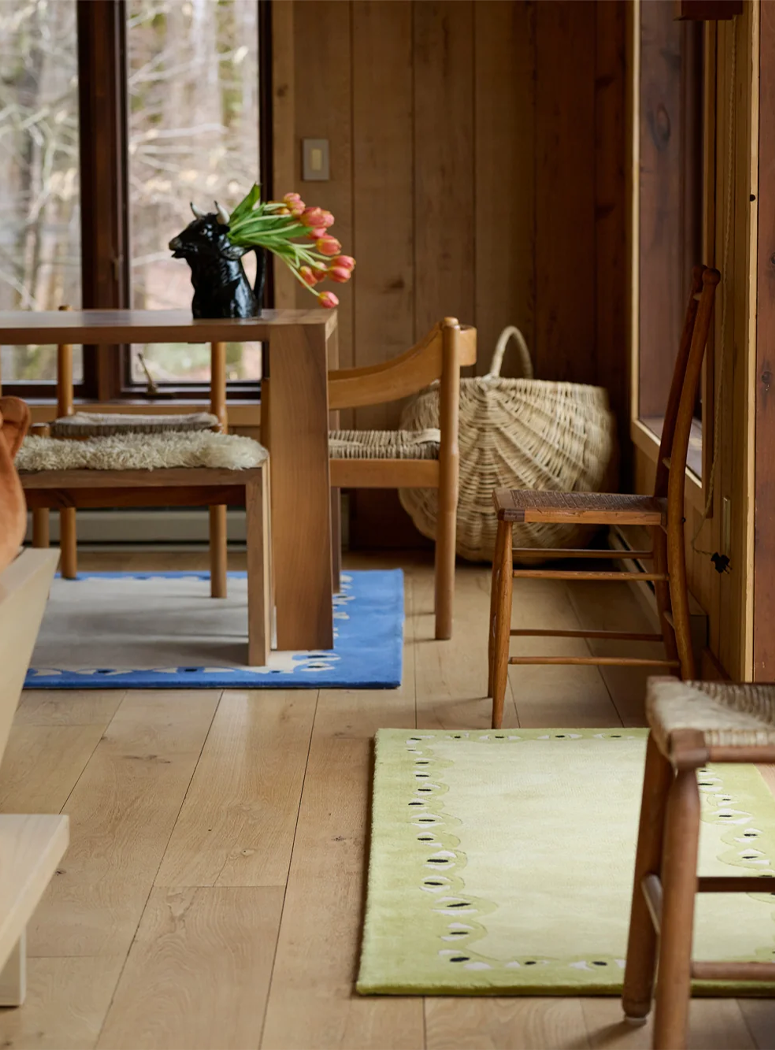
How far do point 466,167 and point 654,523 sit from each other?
2128mm

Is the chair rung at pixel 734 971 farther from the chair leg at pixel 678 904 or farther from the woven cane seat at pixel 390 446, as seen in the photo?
the woven cane seat at pixel 390 446

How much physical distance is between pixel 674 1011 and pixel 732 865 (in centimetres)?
63

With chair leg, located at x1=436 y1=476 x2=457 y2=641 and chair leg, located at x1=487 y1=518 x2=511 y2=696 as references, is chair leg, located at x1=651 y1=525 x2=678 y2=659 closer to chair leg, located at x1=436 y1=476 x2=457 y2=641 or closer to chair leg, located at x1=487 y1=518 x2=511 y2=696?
chair leg, located at x1=487 y1=518 x2=511 y2=696

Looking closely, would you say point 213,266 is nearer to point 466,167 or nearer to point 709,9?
point 709,9

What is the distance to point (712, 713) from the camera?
1.38 meters

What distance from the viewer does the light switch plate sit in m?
4.49

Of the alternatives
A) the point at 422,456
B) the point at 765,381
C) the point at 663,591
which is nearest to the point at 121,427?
the point at 422,456

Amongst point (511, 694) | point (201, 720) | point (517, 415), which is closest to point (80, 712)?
point (201, 720)

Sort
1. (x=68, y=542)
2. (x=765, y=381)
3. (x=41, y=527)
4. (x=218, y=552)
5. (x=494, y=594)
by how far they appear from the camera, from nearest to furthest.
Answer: (x=765, y=381) < (x=494, y=594) < (x=218, y=552) < (x=41, y=527) < (x=68, y=542)

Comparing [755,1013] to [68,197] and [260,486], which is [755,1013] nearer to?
[260,486]

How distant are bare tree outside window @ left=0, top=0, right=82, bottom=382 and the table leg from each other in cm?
189

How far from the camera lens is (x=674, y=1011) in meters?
1.32

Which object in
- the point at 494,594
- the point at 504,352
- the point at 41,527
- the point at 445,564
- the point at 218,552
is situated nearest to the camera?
the point at 494,594

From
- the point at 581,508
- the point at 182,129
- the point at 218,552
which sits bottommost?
Result: the point at 218,552
